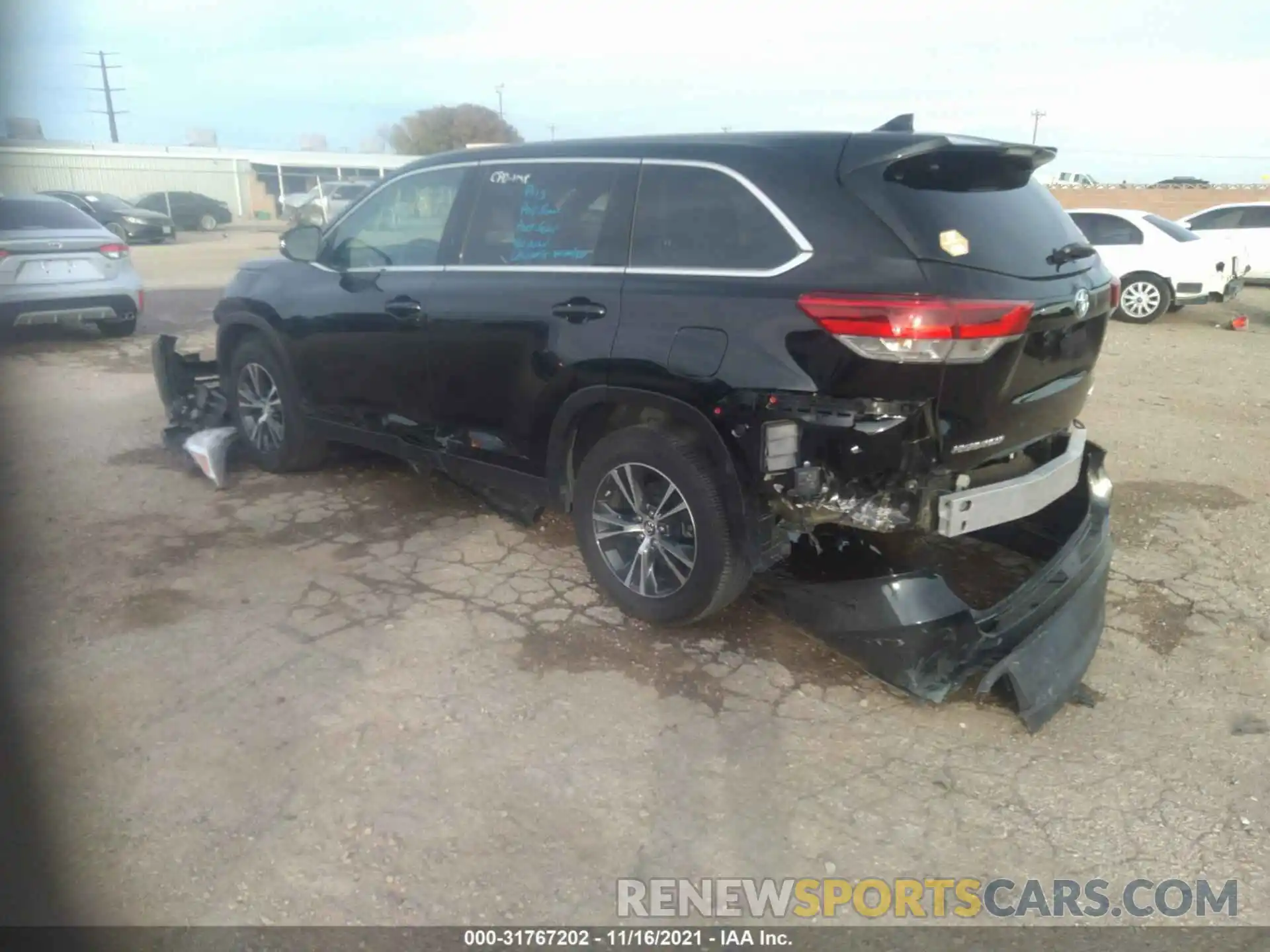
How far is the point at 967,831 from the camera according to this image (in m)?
2.84

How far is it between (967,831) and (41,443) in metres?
6.54

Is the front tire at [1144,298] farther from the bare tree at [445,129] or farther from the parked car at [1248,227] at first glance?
the bare tree at [445,129]

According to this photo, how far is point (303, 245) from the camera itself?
5.32 m

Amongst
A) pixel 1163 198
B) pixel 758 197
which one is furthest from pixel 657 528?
pixel 1163 198

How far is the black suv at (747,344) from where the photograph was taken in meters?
3.19

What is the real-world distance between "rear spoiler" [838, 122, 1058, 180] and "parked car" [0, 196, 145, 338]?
29.2 ft

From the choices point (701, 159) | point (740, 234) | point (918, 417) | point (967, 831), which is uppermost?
point (701, 159)

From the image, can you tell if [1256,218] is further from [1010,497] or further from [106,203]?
[106,203]

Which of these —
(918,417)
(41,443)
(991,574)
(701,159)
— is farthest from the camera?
(41,443)

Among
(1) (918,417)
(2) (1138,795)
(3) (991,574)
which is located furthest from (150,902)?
(3) (991,574)

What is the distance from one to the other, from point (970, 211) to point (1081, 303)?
1.91 feet

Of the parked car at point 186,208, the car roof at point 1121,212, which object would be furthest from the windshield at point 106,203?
the car roof at point 1121,212

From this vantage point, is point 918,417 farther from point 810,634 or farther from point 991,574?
point 991,574

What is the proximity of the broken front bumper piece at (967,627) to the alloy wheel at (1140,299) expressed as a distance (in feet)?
35.6
